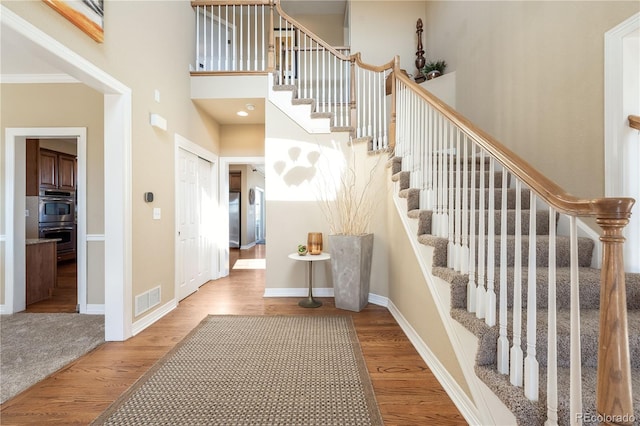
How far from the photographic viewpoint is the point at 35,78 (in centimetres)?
316

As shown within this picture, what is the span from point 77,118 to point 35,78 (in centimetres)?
61

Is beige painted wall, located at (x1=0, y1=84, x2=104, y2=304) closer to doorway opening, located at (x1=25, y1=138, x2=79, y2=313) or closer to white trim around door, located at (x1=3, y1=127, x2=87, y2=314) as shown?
white trim around door, located at (x1=3, y1=127, x2=87, y2=314)

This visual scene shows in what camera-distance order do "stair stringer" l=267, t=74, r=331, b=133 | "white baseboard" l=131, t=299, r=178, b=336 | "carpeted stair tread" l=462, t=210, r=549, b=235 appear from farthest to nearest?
1. "stair stringer" l=267, t=74, r=331, b=133
2. "white baseboard" l=131, t=299, r=178, b=336
3. "carpeted stair tread" l=462, t=210, r=549, b=235

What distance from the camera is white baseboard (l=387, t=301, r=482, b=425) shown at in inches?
61.3

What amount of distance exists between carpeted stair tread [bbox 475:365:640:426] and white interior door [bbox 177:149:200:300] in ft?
11.3

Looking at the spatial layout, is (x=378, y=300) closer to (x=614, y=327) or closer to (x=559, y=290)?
(x=559, y=290)

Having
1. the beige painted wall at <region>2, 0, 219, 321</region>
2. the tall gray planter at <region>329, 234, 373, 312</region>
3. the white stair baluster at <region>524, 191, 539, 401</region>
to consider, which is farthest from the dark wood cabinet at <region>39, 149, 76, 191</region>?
the white stair baluster at <region>524, 191, 539, 401</region>

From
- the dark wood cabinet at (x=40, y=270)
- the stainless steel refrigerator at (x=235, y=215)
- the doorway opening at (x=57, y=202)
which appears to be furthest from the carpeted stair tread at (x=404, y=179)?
the stainless steel refrigerator at (x=235, y=215)

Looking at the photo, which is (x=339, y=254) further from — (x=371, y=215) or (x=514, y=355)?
(x=514, y=355)

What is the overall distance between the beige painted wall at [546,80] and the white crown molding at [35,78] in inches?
189

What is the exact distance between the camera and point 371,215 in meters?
3.54

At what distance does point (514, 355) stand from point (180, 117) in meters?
3.96

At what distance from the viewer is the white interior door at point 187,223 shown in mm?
3699

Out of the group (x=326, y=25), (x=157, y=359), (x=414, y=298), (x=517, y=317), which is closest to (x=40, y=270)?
(x=157, y=359)
